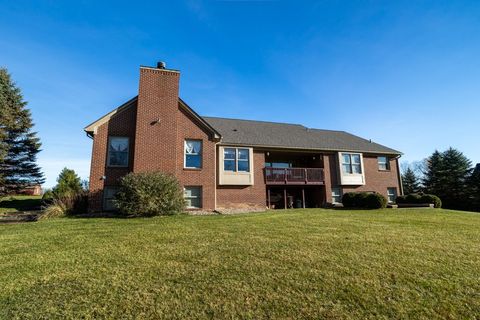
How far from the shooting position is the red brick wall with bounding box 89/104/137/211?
44.8 feet

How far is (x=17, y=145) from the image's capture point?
1159 inches

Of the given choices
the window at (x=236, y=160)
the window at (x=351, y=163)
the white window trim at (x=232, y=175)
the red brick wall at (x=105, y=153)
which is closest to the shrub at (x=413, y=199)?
the window at (x=351, y=163)

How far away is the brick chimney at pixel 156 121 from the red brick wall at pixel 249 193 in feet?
14.3

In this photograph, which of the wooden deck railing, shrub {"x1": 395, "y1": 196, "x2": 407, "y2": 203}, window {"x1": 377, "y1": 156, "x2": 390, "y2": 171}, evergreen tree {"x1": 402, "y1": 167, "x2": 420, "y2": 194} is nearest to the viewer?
the wooden deck railing

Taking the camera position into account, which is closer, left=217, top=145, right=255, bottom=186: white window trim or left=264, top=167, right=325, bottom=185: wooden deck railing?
left=217, top=145, right=255, bottom=186: white window trim

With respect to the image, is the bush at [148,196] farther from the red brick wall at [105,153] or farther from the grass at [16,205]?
the grass at [16,205]

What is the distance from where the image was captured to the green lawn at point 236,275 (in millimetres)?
3535

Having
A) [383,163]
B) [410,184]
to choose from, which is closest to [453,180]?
[410,184]

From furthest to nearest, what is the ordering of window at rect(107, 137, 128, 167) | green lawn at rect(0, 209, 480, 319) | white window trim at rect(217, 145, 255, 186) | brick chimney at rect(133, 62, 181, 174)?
white window trim at rect(217, 145, 255, 186) < window at rect(107, 137, 128, 167) < brick chimney at rect(133, 62, 181, 174) < green lawn at rect(0, 209, 480, 319)

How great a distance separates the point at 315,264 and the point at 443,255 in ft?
11.3

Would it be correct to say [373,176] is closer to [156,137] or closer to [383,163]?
[383,163]

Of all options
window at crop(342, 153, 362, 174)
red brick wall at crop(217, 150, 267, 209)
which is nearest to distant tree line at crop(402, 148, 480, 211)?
window at crop(342, 153, 362, 174)

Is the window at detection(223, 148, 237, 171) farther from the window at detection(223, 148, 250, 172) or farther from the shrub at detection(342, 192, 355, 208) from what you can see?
the shrub at detection(342, 192, 355, 208)

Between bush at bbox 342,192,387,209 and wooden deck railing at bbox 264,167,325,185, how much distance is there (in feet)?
9.36
